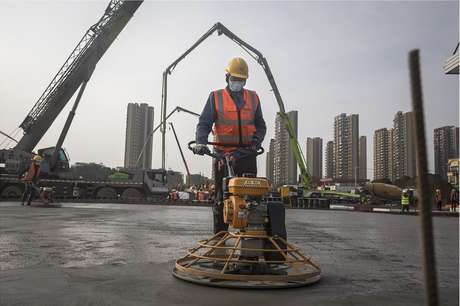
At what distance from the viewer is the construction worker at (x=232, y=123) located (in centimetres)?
428

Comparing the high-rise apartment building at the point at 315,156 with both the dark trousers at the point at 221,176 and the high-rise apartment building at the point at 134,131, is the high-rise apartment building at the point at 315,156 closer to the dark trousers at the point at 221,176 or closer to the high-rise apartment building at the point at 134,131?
the high-rise apartment building at the point at 134,131

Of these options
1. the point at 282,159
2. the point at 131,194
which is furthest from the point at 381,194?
the point at 282,159

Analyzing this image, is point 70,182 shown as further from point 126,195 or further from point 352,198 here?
point 352,198

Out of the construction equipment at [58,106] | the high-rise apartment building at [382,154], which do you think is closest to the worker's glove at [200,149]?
the construction equipment at [58,106]

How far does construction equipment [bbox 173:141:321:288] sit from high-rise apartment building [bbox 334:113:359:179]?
271 feet

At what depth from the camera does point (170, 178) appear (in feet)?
117

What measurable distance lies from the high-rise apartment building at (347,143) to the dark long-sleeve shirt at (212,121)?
81558 millimetres

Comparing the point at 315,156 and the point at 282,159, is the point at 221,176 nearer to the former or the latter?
the point at 282,159

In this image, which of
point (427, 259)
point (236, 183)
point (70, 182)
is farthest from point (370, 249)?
point (70, 182)

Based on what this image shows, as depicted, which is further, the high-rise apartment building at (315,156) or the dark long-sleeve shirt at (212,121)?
the high-rise apartment building at (315,156)

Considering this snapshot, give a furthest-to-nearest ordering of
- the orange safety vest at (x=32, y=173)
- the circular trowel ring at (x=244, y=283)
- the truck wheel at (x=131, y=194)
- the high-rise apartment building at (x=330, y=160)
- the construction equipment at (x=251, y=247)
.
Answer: the high-rise apartment building at (x=330, y=160)
the truck wheel at (x=131, y=194)
the orange safety vest at (x=32, y=173)
the construction equipment at (x=251, y=247)
the circular trowel ring at (x=244, y=283)

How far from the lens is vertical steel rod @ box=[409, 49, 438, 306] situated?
0.82 meters

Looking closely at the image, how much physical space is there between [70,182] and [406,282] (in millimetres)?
28847

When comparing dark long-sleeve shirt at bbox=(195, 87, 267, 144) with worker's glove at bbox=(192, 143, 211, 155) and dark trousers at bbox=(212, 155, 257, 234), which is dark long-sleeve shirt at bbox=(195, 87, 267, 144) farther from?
dark trousers at bbox=(212, 155, 257, 234)
